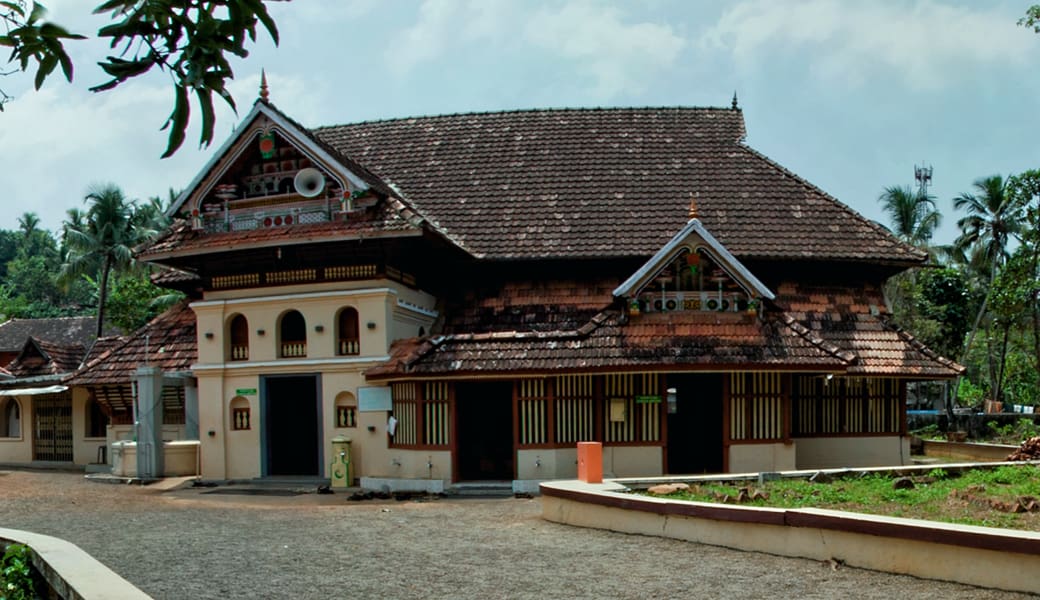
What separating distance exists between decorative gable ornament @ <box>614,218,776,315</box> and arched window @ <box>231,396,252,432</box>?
7.71m

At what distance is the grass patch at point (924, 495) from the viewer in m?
10.6

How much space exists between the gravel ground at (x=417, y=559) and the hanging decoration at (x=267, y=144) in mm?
7451

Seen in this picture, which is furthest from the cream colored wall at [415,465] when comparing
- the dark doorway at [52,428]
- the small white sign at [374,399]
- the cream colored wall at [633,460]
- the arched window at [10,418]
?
the arched window at [10,418]

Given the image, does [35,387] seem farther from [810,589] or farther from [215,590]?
[810,589]

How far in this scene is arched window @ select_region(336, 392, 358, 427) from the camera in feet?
67.3

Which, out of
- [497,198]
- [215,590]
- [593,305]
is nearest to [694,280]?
[593,305]

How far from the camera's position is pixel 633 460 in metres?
19.3

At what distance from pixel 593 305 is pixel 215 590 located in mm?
13141

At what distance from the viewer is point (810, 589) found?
884 centimetres

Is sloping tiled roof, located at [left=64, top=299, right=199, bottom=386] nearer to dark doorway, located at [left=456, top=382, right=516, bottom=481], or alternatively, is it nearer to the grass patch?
dark doorway, located at [left=456, top=382, right=516, bottom=481]

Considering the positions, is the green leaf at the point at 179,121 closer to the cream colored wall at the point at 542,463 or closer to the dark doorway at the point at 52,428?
the cream colored wall at the point at 542,463

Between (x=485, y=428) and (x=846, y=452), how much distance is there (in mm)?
7212

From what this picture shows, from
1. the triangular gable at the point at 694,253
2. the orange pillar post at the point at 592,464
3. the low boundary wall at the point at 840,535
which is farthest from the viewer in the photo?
the triangular gable at the point at 694,253

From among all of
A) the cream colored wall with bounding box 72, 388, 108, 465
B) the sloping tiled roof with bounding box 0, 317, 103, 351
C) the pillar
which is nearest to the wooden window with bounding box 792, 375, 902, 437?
the pillar
